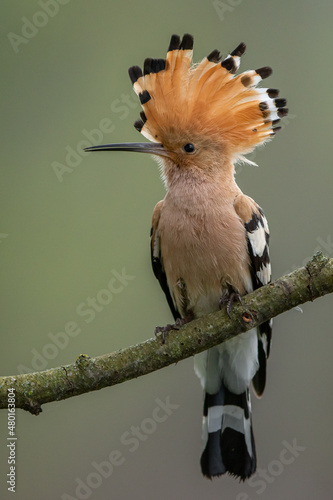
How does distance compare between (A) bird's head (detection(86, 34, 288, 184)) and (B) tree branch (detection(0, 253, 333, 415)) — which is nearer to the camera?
(B) tree branch (detection(0, 253, 333, 415))

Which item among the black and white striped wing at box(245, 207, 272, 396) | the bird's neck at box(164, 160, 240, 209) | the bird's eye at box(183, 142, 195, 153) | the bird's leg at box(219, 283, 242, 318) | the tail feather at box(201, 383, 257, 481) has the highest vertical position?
the bird's eye at box(183, 142, 195, 153)

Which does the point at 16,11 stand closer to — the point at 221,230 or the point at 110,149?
the point at 110,149

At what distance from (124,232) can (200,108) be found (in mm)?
1741

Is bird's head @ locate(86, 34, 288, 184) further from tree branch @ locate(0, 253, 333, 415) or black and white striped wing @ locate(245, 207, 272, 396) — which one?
tree branch @ locate(0, 253, 333, 415)

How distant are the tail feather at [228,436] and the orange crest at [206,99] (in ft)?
3.38

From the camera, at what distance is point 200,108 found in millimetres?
2209

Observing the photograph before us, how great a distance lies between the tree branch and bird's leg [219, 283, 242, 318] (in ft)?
0.10

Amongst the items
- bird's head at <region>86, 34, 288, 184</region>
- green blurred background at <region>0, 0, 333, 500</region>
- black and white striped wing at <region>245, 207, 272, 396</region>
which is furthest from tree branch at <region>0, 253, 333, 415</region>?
green blurred background at <region>0, 0, 333, 500</region>

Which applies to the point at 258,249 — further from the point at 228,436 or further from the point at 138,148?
the point at 228,436

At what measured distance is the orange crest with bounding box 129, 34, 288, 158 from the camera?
219cm

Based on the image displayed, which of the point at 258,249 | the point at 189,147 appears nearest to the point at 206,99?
the point at 189,147

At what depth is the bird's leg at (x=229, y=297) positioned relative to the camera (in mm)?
1917

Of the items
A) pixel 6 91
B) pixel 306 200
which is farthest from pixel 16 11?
pixel 306 200

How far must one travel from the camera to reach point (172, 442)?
3.33m
